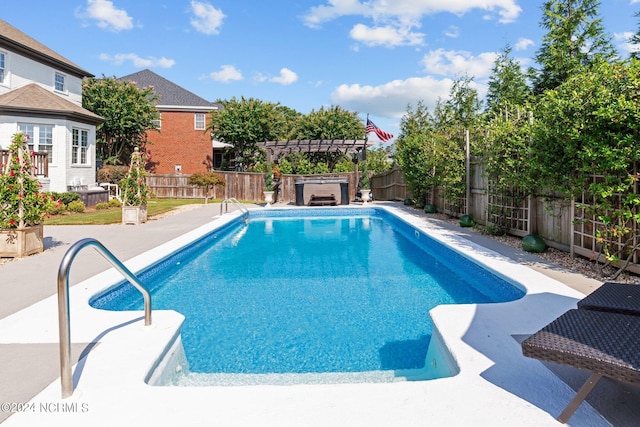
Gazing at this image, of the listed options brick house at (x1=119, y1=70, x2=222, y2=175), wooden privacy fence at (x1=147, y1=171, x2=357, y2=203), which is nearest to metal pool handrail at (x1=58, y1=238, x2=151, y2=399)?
wooden privacy fence at (x1=147, y1=171, x2=357, y2=203)

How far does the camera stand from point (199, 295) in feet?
18.9

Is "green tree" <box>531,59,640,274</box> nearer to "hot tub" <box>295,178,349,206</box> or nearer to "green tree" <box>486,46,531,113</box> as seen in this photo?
"hot tub" <box>295,178,349,206</box>

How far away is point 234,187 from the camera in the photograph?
23.1m

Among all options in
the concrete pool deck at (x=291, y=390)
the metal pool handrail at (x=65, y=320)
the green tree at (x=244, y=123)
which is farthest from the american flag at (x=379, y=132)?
the metal pool handrail at (x=65, y=320)

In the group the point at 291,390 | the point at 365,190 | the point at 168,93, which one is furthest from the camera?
the point at 168,93

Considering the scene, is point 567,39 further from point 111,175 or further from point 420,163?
point 111,175

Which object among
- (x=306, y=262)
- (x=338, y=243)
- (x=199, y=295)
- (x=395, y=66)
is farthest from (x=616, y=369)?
(x=395, y=66)

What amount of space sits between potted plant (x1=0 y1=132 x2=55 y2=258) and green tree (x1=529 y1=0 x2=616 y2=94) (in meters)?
25.0

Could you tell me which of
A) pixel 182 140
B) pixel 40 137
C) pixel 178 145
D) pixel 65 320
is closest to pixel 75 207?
pixel 40 137

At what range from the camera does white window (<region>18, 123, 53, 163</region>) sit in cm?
1564

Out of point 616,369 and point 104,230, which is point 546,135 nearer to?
point 616,369

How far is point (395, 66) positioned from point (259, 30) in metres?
9.05

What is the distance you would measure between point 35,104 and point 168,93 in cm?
1378

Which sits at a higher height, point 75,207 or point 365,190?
point 365,190
